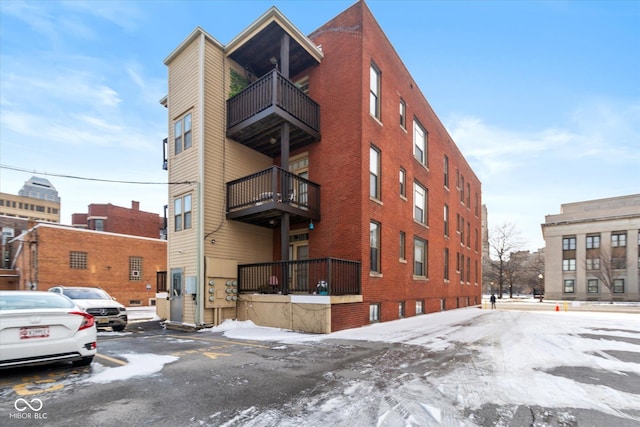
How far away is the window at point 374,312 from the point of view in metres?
12.9

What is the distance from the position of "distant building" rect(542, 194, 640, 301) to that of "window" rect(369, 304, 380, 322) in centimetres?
4828

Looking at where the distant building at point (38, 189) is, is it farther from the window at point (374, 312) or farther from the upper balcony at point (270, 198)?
the window at point (374, 312)

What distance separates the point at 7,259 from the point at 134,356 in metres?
35.6

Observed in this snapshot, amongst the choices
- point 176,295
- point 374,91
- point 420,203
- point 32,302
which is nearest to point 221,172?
point 176,295

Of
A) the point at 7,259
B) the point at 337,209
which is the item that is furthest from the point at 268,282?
the point at 7,259

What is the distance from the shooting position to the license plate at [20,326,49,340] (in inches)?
204

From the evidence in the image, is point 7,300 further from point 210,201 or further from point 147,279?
point 147,279

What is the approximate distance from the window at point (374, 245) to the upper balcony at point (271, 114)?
14.1 feet

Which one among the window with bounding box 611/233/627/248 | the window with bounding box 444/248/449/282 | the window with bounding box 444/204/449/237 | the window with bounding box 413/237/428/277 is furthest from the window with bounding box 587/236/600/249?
the window with bounding box 413/237/428/277

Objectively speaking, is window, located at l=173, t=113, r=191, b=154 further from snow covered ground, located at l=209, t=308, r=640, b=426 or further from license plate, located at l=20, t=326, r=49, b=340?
license plate, located at l=20, t=326, r=49, b=340

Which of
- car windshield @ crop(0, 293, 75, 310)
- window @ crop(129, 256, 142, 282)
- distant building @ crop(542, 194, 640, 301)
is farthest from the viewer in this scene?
distant building @ crop(542, 194, 640, 301)

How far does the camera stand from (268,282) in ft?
40.7

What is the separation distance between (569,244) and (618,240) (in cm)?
580

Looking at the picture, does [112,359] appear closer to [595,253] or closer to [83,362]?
[83,362]
